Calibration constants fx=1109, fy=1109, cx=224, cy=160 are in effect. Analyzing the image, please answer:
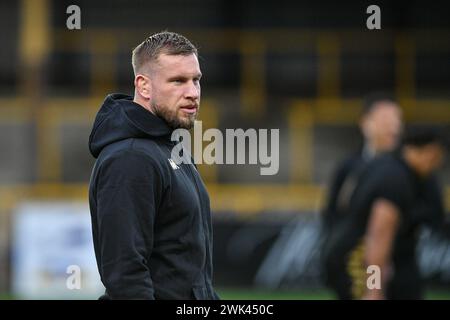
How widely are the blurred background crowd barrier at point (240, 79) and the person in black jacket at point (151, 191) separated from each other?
10152mm

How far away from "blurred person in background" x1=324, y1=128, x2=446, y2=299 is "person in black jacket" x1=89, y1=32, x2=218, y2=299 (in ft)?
10.4

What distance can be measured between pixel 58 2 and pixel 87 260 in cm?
770

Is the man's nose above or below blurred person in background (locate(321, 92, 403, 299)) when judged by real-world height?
above

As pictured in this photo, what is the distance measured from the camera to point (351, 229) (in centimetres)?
802

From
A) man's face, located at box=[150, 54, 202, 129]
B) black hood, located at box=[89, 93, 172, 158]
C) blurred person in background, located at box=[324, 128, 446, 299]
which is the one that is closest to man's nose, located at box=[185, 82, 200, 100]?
man's face, located at box=[150, 54, 202, 129]

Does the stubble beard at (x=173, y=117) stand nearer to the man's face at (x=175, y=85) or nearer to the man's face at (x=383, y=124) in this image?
the man's face at (x=175, y=85)

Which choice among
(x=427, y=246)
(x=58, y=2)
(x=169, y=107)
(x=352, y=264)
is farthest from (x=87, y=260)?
(x=169, y=107)

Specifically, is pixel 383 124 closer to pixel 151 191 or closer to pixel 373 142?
pixel 373 142

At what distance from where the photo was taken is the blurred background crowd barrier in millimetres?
17422

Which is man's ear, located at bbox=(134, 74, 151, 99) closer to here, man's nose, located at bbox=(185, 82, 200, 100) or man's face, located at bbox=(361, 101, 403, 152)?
man's nose, located at bbox=(185, 82, 200, 100)

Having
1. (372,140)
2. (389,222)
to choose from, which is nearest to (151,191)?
(389,222)

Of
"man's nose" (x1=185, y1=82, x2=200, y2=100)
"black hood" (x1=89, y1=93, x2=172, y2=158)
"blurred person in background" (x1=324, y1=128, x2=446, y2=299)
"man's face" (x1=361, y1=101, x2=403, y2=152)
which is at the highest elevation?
"man's nose" (x1=185, y1=82, x2=200, y2=100)

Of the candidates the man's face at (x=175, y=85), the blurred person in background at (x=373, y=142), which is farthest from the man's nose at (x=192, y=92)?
the blurred person in background at (x=373, y=142)

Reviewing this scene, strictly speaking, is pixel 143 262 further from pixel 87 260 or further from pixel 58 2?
pixel 58 2
